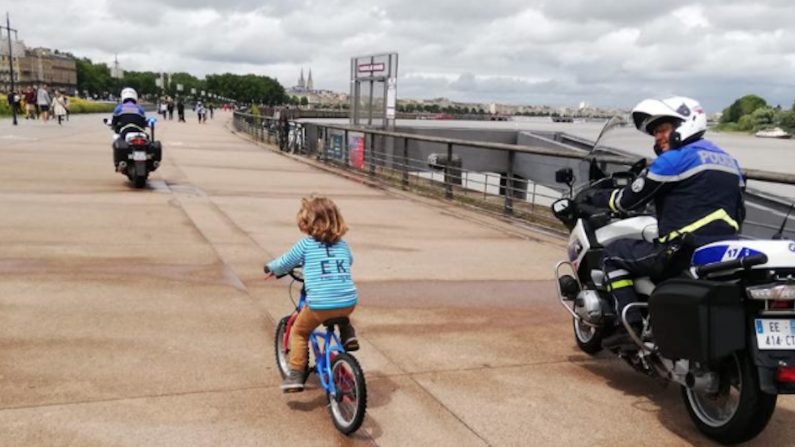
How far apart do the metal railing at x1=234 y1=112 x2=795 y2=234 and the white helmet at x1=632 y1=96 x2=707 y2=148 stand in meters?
0.82

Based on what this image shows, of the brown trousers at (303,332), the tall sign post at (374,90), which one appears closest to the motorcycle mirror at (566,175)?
the brown trousers at (303,332)

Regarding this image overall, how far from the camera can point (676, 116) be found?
164 inches

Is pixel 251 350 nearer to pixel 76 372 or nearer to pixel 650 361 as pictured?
pixel 76 372

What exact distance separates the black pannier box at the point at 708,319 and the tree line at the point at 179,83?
16935 centimetres

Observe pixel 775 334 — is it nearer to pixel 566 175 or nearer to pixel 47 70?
pixel 566 175

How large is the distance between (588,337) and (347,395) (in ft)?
7.24

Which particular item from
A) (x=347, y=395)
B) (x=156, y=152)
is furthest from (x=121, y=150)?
(x=347, y=395)

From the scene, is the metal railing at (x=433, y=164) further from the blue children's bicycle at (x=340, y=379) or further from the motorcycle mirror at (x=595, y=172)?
the blue children's bicycle at (x=340, y=379)

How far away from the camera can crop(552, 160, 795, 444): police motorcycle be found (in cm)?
343

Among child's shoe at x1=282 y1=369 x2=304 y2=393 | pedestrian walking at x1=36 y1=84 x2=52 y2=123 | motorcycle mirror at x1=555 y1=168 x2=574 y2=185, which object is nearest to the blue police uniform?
motorcycle mirror at x1=555 y1=168 x2=574 y2=185

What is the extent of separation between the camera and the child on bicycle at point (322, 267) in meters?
3.91

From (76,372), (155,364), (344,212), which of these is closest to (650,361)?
(155,364)

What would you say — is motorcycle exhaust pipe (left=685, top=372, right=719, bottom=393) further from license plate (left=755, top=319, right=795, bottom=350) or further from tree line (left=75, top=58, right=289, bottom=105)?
tree line (left=75, top=58, right=289, bottom=105)

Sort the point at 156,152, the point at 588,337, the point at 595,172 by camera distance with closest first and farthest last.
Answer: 1. the point at 595,172
2. the point at 588,337
3. the point at 156,152
